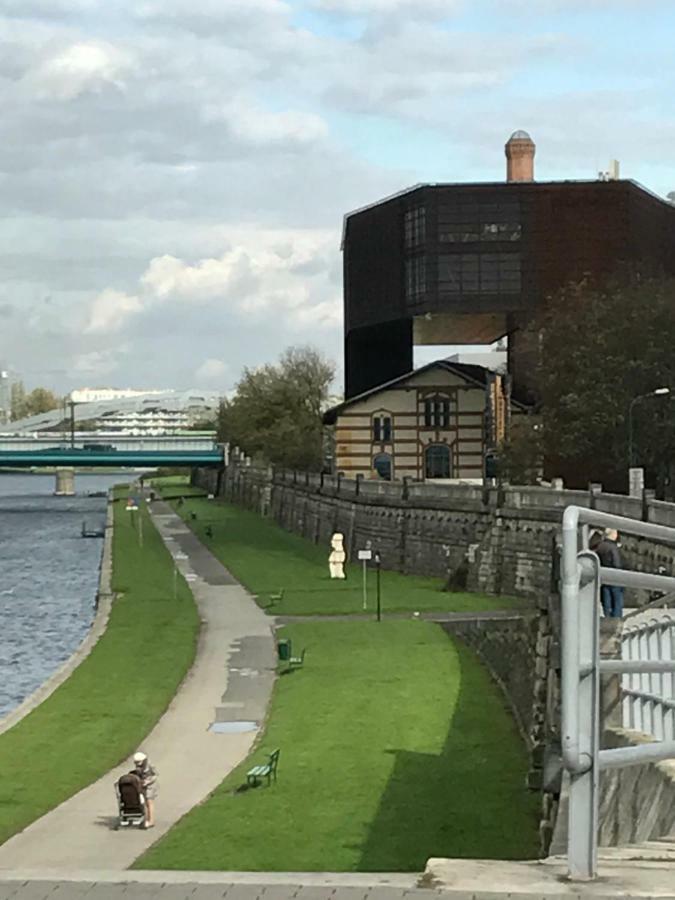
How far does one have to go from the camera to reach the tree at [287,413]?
6196 inches

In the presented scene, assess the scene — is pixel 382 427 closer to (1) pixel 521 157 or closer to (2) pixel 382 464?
(2) pixel 382 464

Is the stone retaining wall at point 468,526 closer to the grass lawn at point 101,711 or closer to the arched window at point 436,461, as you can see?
the arched window at point 436,461

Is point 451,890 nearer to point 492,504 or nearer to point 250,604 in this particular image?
point 250,604

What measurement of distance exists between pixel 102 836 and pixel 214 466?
165634mm

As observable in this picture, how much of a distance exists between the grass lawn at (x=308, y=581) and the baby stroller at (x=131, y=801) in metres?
32.6

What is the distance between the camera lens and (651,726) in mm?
17297

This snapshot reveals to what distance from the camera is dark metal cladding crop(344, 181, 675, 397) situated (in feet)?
349

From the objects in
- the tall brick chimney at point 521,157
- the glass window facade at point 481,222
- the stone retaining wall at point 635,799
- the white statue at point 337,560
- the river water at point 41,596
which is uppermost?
the tall brick chimney at point 521,157

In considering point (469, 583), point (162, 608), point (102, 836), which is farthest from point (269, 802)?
point (469, 583)

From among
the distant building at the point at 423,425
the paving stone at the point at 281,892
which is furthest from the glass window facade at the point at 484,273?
the paving stone at the point at 281,892

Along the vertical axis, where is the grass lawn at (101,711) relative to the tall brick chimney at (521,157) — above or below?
below

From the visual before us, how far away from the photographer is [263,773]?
30.8m

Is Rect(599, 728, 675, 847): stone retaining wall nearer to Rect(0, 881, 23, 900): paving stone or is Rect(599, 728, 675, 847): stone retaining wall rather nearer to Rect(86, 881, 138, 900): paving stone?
Rect(86, 881, 138, 900): paving stone

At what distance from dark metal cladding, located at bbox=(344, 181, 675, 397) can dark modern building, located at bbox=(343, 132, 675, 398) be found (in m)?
0.07
